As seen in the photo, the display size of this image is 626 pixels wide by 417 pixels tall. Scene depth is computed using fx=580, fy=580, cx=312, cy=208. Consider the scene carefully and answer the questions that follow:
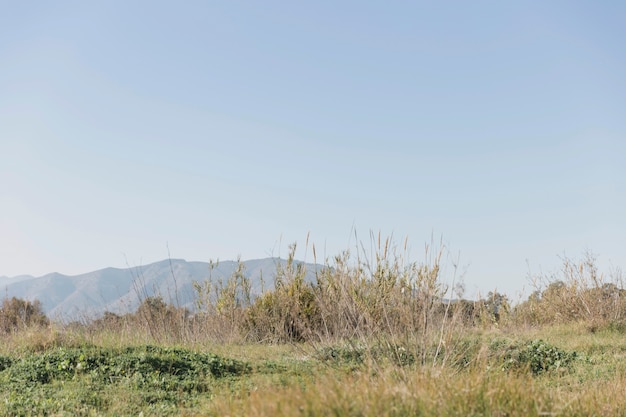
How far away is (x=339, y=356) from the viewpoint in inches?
300

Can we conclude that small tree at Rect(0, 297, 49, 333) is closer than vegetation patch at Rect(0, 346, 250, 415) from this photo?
No

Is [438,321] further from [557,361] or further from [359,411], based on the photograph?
[359,411]

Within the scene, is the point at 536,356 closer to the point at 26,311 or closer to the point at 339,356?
the point at 339,356

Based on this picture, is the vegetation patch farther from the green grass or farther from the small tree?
the small tree

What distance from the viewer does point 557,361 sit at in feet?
28.1

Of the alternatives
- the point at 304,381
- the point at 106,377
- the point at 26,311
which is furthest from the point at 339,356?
the point at 26,311

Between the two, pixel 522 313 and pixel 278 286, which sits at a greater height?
pixel 278 286

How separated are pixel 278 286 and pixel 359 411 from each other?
32.4 feet

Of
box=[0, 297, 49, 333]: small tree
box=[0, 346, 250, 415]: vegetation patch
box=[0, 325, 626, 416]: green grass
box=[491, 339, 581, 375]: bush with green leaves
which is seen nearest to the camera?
box=[0, 325, 626, 416]: green grass

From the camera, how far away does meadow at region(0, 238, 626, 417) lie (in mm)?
4047

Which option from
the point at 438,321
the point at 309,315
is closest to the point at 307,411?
the point at 438,321

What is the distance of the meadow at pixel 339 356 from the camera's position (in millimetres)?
4047

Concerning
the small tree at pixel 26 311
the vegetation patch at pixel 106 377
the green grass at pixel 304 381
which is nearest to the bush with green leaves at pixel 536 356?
the green grass at pixel 304 381


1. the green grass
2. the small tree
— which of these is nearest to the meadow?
the green grass
